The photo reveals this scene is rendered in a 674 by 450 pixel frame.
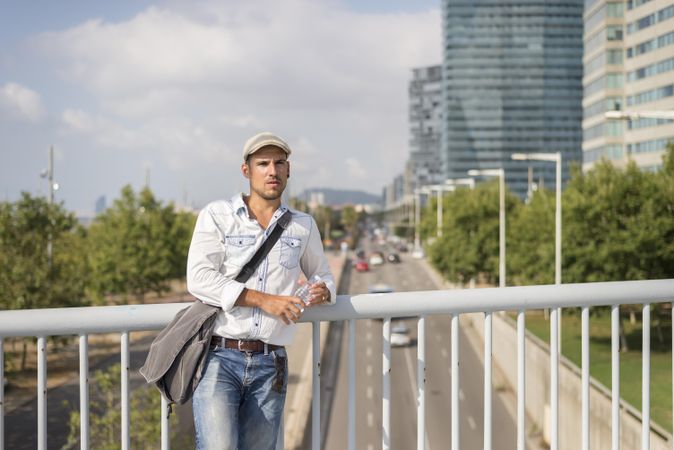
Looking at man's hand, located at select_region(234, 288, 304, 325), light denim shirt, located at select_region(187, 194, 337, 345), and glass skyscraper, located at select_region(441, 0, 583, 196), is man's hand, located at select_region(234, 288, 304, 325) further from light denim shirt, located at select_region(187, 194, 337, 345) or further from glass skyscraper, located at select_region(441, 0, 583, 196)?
glass skyscraper, located at select_region(441, 0, 583, 196)

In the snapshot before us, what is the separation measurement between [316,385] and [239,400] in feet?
1.36

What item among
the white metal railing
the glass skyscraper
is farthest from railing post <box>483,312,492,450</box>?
the glass skyscraper

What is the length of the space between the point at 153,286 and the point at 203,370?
40.6m

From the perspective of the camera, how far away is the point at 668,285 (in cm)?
378

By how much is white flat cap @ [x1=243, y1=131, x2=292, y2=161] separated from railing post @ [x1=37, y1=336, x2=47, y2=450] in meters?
1.20

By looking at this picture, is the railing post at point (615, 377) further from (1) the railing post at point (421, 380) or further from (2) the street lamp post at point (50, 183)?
(2) the street lamp post at point (50, 183)

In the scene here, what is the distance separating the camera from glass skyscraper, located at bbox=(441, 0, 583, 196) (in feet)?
465

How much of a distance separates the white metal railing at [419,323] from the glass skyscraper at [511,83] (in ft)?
461

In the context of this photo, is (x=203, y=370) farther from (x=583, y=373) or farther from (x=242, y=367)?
(x=583, y=373)

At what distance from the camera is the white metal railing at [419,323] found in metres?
3.10

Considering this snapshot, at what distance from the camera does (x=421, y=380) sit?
349cm

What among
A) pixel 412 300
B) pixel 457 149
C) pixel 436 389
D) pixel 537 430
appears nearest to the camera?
pixel 412 300

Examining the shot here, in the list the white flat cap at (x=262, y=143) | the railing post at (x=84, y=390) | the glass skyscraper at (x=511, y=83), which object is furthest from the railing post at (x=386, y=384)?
the glass skyscraper at (x=511, y=83)

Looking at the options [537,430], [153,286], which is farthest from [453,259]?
[537,430]
